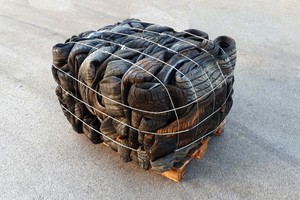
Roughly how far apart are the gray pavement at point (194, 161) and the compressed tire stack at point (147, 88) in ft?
0.60

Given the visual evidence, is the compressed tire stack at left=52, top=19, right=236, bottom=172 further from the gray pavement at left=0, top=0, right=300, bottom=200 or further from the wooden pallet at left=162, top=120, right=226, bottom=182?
the gray pavement at left=0, top=0, right=300, bottom=200

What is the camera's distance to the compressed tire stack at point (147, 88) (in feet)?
4.89

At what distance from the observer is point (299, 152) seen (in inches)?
75.3

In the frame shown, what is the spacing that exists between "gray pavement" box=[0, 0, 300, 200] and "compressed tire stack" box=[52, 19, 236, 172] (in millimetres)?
184

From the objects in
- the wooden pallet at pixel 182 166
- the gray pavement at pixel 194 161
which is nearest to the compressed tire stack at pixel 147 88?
the wooden pallet at pixel 182 166

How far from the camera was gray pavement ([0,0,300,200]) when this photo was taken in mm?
1724

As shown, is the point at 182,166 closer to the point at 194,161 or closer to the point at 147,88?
the point at 194,161

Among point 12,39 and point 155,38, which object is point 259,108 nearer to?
point 155,38

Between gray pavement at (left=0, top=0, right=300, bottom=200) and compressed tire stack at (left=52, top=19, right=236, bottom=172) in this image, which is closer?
compressed tire stack at (left=52, top=19, right=236, bottom=172)

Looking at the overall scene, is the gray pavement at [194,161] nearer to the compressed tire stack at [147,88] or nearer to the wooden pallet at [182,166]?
the wooden pallet at [182,166]

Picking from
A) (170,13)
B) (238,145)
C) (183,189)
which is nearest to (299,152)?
(238,145)

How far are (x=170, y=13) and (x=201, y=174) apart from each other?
7.95ft

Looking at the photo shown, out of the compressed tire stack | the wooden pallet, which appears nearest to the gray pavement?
the wooden pallet

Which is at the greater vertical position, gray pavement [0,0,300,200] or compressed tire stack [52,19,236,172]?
compressed tire stack [52,19,236,172]
